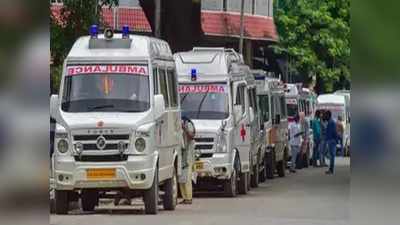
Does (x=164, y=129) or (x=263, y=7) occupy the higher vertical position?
(x=263, y=7)

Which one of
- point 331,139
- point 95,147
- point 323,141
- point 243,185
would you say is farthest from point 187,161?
point 323,141

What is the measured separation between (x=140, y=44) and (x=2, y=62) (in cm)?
1187

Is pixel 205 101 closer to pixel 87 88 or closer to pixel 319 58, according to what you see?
pixel 87 88

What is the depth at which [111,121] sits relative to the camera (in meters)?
15.6

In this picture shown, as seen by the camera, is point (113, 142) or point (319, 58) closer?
point (113, 142)

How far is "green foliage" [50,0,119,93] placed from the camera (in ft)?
60.8

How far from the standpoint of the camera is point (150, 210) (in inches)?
638

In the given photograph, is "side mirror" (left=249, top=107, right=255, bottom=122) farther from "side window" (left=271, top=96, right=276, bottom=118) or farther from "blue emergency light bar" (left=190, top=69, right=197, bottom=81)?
"side window" (left=271, top=96, right=276, bottom=118)

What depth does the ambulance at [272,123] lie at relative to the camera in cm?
2791

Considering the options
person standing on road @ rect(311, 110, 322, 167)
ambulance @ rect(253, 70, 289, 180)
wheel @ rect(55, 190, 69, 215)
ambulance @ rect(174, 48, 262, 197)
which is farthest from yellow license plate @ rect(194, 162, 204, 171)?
person standing on road @ rect(311, 110, 322, 167)

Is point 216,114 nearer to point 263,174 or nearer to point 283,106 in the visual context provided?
point 263,174

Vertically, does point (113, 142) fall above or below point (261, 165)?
above

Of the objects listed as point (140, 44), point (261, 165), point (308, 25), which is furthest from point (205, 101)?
point (308, 25)

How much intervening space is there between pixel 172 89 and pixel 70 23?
8.75 ft
